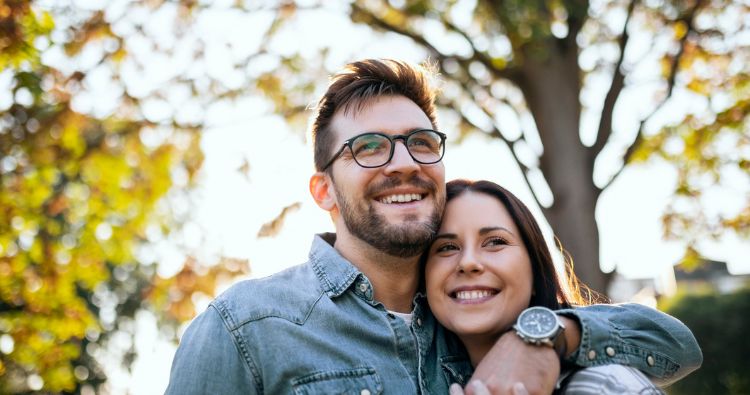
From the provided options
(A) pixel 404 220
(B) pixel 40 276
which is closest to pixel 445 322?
(A) pixel 404 220

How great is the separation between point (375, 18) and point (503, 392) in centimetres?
648

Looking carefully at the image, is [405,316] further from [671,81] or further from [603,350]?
[671,81]

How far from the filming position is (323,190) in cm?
371

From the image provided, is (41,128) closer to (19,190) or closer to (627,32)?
(19,190)

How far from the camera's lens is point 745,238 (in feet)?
32.0

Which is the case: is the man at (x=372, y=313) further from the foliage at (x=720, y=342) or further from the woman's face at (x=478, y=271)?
the foliage at (x=720, y=342)

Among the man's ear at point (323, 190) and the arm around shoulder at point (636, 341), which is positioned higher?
the man's ear at point (323, 190)

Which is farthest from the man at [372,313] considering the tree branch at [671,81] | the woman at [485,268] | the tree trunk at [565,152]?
the tree branch at [671,81]

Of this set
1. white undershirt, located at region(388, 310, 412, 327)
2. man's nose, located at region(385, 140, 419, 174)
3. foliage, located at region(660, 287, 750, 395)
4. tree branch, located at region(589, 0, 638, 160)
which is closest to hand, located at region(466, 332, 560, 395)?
white undershirt, located at region(388, 310, 412, 327)

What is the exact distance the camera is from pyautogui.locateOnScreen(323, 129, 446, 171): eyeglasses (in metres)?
3.40

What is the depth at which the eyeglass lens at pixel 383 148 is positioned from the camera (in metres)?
3.40

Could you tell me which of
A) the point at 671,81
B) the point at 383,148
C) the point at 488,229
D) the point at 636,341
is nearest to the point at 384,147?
the point at 383,148

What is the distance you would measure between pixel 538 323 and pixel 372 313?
0.66 m

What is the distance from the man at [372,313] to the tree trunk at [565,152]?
4.23 m
